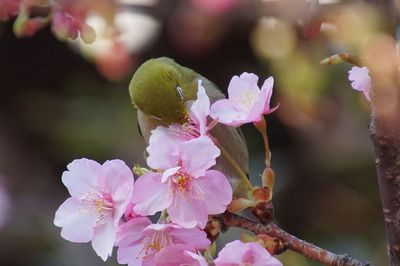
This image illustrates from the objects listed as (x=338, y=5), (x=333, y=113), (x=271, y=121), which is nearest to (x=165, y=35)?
(x=271, y=121)

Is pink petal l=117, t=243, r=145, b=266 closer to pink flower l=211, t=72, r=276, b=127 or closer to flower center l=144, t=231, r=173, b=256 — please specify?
flower center l=144, t=231, r=173, b=256

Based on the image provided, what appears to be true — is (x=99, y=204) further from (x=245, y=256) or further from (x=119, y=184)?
(x=245, y=256)

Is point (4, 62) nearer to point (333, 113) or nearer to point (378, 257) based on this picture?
point (333, 113)


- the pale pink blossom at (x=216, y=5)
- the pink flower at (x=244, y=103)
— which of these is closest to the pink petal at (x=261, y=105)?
the pink flower at (x=244, y=103)

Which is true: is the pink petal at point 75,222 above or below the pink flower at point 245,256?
above

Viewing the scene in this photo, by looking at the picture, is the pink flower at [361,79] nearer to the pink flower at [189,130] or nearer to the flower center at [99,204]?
the pink flower at [189,130]
